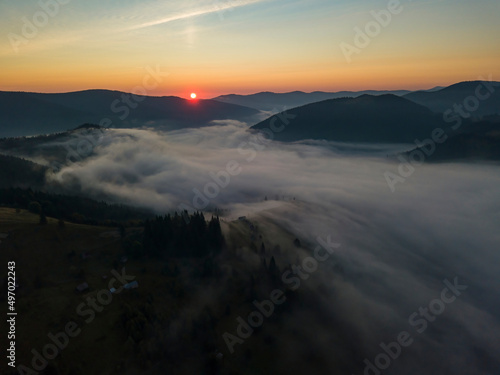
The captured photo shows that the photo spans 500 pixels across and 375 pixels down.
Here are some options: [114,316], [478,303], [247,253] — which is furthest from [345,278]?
[114,316]

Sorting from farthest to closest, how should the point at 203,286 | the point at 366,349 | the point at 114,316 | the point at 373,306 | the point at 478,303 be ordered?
the point at 478,303
the point at 373,306
the point at 203,286
the point at 366,349
the point at 114,316

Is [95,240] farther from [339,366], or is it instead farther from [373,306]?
[373,306]

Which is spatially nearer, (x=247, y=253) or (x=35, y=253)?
(x=35, y=253)

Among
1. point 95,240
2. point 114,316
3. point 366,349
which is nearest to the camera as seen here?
point 114,316

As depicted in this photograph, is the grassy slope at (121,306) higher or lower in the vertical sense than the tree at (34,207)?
lower

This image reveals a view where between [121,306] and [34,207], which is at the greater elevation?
[34,207]

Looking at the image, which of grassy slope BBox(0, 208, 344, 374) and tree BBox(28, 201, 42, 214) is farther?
→ tree BBox(28, 201, 42, 214)

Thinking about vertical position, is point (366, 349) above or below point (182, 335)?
below

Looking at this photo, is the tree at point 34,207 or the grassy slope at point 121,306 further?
the tree at point 34,207

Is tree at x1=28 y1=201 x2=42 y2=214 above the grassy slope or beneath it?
above

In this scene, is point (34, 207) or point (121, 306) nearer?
point (121, 306)

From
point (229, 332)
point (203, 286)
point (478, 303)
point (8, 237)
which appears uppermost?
point (8, 237)
